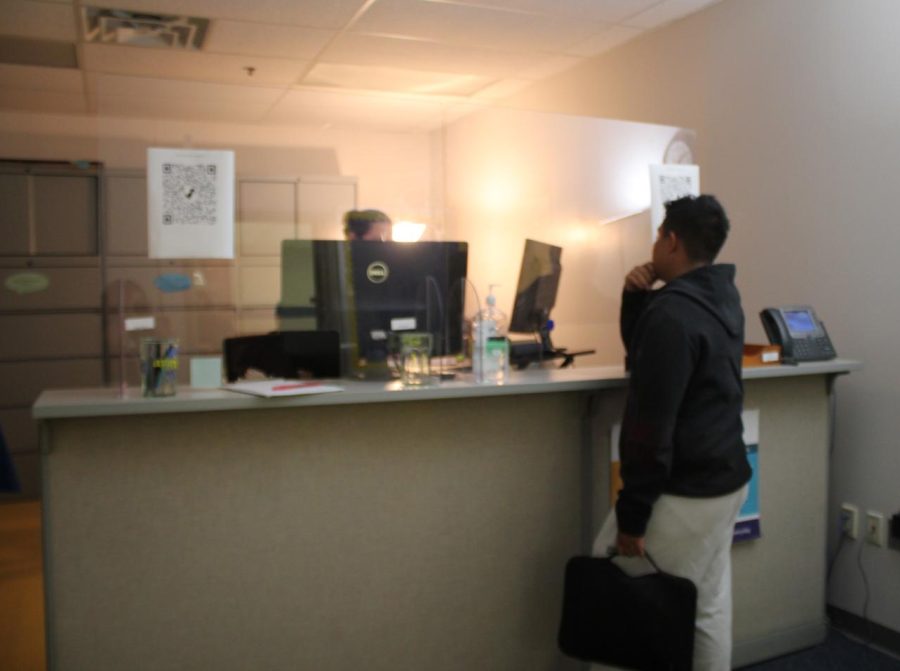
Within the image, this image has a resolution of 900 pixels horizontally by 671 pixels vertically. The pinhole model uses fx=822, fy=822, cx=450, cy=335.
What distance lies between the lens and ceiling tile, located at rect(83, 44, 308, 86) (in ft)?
14.4

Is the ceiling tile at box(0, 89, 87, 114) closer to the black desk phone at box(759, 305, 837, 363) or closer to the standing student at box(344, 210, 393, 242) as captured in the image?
the standing student at box(344, 210, 393, 242)

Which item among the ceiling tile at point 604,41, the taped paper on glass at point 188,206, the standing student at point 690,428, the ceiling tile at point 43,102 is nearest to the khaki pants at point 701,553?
the standing student at point 690,428

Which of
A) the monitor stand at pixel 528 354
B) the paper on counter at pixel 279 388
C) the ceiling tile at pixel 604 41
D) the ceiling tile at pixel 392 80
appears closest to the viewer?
the paper on counter at pixel 279 388

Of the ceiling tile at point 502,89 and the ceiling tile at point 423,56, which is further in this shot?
the ceiling tile at point 502,89

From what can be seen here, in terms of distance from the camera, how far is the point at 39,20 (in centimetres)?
387

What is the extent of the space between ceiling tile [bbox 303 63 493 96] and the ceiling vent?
806mm

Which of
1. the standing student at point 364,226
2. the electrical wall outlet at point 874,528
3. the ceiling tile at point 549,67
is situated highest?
the ceiling tile at point 549,67

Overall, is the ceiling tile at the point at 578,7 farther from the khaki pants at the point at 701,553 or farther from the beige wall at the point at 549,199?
the khaki pants at the point at 701,553

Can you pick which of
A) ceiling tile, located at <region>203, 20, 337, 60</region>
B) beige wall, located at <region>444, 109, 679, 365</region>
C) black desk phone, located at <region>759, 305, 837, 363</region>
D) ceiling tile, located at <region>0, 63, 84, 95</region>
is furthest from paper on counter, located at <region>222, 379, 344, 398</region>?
ceiling tile, located at <region>0, 63, 84, 95</region>

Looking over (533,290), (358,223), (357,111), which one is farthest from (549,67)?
(358,223)

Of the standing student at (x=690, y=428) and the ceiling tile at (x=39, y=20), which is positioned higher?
the ceiling tile at (x=39, y=20)

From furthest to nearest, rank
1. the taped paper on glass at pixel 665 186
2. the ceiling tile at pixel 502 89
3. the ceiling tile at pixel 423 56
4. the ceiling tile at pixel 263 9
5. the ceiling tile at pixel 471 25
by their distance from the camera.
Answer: the ceiling tile at pixel 502 89
the ceiling tile at pixel 423 56
the ceiling tile at pixel 471 25
the ceiling tile at pixel 263 9
the taped paper on glass at pixel 665 186

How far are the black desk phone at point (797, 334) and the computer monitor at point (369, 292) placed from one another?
1.08m

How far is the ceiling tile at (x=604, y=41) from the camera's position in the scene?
163 inches
